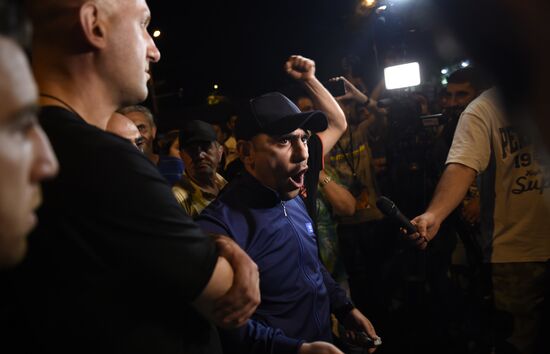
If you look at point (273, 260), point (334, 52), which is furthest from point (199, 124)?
point (334, 52)

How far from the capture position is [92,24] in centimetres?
126

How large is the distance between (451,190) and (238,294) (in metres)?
2.20

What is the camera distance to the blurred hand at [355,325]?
239 cm

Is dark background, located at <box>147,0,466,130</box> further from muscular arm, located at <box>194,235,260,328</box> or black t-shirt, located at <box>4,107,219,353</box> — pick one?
black t-shirt, located at <box>4,107,219,353</box>

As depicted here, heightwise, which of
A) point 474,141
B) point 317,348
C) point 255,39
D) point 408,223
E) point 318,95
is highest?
point 255,39

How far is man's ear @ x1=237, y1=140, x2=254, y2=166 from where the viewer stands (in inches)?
98.3

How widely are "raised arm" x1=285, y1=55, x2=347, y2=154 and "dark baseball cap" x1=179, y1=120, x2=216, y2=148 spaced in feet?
5.70

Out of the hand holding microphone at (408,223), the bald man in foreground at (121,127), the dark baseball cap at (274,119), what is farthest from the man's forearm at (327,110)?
the bald man in foreground at (121,127)

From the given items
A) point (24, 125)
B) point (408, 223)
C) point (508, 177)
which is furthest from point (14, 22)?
point (508, 177)

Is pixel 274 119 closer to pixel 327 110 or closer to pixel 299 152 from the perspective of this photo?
pixel 299 152

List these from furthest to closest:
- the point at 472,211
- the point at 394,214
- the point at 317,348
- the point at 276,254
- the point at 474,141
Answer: the point at 472,211 < the point at 474,141 < the point at 394,214 < the point at 276,254 < the point at 317,348

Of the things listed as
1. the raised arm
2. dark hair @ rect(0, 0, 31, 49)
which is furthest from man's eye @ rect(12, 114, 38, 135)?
the raised arm

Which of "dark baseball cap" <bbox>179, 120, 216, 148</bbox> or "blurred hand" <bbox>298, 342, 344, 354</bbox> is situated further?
"dark baseball cap" <bbox>179, 120, 216, 148</bbox>

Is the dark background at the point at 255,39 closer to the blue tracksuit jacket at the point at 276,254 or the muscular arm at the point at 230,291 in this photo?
the blue tracksuit jacket at the point at 276,254
